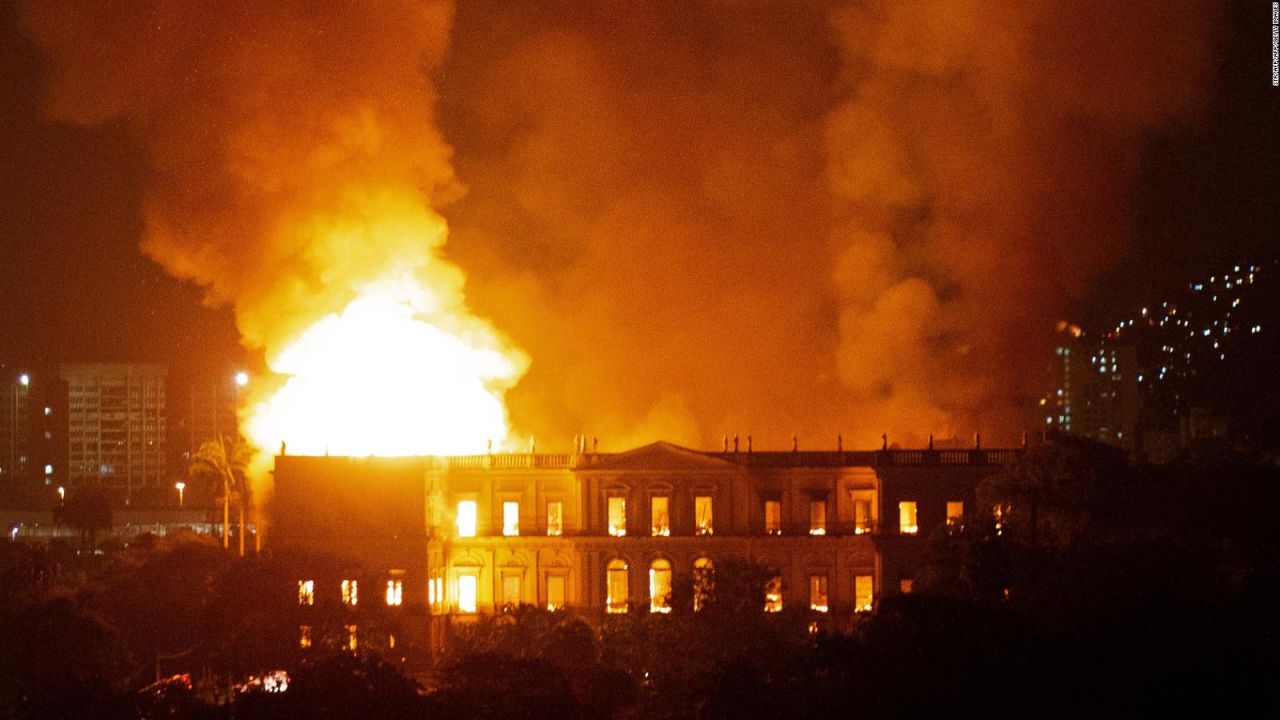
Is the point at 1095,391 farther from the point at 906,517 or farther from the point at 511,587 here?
the point at 511,587

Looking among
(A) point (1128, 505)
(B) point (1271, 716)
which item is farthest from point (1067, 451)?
(B) point (1271, 716)

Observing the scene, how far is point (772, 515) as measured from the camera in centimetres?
6550

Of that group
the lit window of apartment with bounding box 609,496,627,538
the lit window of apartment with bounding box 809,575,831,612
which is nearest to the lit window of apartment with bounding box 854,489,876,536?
the lit window of apartment with bounding box 809,575,831,612

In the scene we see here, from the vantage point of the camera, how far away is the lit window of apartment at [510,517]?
65.7 meters

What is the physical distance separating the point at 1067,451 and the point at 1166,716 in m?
27.1

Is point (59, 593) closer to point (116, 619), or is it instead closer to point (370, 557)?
point (116, 619)

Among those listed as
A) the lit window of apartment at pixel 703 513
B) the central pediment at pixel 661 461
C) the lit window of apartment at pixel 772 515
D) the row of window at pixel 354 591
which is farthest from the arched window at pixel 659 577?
the row of window at pixel 354 591

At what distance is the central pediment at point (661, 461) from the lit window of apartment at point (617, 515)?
119 cm

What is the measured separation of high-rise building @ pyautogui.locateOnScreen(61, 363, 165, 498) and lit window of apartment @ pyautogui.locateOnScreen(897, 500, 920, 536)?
94957 mm

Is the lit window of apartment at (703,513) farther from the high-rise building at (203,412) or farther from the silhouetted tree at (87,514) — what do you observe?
the high-rise building at (203,412)

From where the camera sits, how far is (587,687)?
43156 millimetres

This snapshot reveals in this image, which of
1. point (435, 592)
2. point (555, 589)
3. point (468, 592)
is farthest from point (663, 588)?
point (435, 592)

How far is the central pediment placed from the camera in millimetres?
65062

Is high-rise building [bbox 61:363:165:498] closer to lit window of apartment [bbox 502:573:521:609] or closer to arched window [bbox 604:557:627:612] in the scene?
lit window of apartment [bbox 502:573:521:609]
